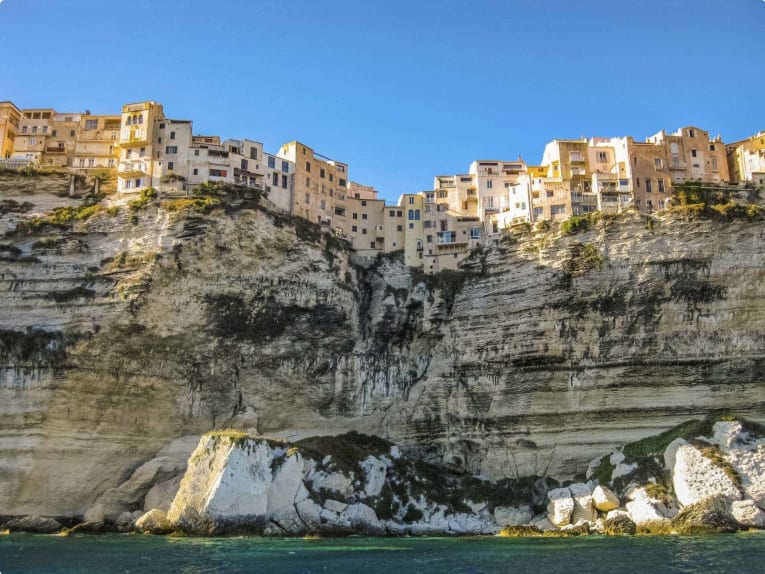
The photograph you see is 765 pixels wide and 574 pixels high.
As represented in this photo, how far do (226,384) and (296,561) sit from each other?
2097 centimetres

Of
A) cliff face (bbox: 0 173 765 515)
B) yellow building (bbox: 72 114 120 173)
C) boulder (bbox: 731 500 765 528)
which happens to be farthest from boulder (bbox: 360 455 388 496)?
yellow building (bbox: 72 114 120 173)

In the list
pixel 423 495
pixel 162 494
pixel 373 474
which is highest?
pixel 373 474

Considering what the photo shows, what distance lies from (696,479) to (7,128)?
53473 mm

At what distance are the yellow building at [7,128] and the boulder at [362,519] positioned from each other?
37230 millimetres

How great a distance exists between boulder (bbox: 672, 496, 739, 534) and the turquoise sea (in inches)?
65.5

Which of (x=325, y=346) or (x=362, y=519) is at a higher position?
(x=325, y=346)

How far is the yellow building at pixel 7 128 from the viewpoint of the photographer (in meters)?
60.0

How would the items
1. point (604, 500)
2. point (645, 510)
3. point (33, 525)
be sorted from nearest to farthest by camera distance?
1. point (645, 510)
2. point (604, 500)
3. point (33, 525)

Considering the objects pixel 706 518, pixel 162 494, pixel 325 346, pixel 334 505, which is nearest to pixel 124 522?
pixel 162 494

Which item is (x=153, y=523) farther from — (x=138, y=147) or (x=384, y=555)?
(x=138, y=147)

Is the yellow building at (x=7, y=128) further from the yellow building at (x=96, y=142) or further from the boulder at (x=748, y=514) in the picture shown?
the boulder at (x=748, y=514)

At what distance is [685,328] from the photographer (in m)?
50.4

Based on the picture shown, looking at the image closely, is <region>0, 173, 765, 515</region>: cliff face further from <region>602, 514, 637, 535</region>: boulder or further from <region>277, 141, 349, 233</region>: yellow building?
<region>602, 514, 637, 535</region>: boulder

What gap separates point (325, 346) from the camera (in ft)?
177
